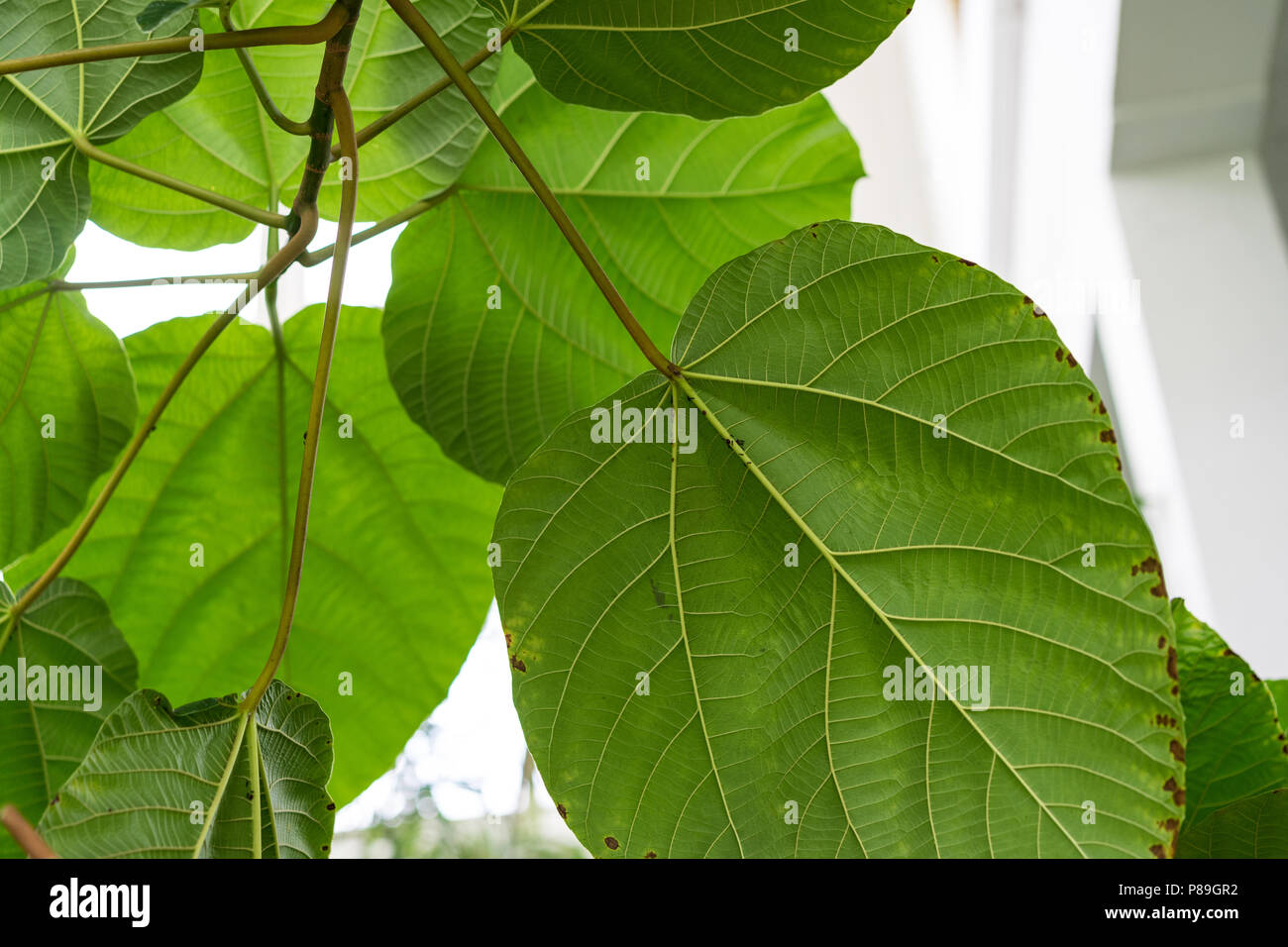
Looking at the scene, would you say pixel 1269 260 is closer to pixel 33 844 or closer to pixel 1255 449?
pixel 1255 449

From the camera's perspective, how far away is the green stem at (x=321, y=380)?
0.35 m

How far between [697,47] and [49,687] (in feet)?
1.57

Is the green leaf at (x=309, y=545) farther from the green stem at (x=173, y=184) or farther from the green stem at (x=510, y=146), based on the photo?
the green stem at (x=510, y=146)

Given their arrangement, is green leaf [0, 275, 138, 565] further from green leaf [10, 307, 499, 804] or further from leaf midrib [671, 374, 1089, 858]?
leaf midrib [671, 374, 1089, 858]

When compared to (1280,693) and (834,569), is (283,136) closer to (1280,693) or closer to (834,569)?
(834,569)

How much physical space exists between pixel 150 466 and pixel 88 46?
266 millimetres

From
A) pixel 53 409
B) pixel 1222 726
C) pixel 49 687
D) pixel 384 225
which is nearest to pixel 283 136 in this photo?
pixel 384 225

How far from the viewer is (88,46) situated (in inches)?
16.0

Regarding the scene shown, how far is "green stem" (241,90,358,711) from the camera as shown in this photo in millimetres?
348

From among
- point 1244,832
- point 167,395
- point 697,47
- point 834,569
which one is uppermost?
point 697,47

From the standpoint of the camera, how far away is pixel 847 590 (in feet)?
1.11

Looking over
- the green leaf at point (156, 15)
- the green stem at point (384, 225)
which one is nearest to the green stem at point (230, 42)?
the green leaf at point (156, 15)

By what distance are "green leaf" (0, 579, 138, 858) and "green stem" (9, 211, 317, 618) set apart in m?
0.02

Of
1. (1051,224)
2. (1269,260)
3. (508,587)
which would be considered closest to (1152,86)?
(1269,260)
